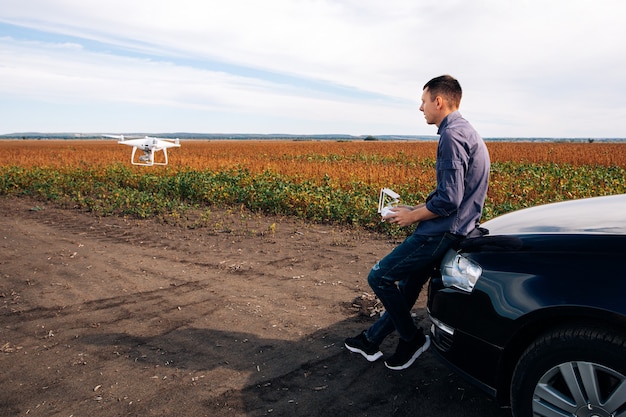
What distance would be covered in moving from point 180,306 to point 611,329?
3.97 meters

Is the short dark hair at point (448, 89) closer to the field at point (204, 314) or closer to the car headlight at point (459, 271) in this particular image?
the car headlight at point (459, 271)

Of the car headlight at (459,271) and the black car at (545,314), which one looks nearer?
the black car at (545,314)

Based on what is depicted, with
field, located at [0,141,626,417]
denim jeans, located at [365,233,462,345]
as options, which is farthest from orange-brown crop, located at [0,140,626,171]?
denim jeans, located at [365,233,462,345]

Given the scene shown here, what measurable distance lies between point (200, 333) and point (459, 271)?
249 centimetres

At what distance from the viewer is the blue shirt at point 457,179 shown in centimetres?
314

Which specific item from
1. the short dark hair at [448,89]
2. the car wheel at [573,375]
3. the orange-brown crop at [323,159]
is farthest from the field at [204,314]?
the orange-brown crop at [323,159]

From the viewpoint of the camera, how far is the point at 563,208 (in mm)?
3408

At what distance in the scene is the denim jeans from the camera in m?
3.38

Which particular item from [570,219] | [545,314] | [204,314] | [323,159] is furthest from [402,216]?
[323,159]

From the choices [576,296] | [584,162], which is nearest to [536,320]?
[576,296]

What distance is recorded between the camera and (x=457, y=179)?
3.14m

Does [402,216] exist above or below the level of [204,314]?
above

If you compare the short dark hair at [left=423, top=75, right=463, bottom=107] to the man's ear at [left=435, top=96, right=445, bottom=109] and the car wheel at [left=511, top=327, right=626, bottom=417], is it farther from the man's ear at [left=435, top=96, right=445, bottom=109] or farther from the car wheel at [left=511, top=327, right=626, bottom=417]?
the car wheel at [left=511, top=327, right=626, bottom=417]

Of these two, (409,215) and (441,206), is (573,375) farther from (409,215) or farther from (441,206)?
(409,215)
